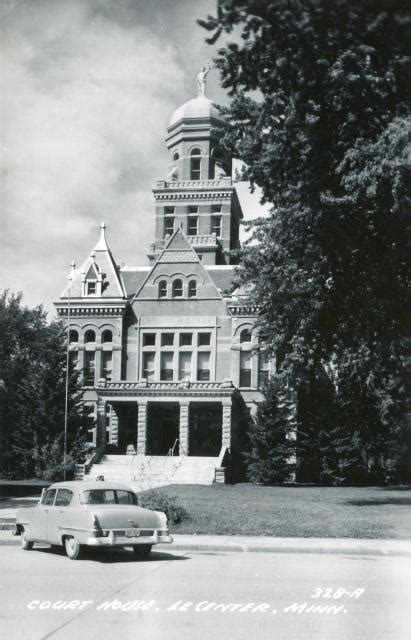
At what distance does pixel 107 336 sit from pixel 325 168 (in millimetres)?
32133

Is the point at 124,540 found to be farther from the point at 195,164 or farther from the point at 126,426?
the point at 195,164

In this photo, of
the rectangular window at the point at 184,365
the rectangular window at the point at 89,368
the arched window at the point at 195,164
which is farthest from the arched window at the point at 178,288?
the arched window at the point at 195,164

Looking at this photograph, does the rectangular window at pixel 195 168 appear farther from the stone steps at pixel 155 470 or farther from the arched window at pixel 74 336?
the stone steps at pixel 155 470

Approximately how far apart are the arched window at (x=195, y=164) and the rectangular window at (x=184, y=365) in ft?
54.3

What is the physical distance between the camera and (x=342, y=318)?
2355cm

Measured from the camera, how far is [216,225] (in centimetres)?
5800

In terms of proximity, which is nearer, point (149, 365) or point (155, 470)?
point (155, 470)

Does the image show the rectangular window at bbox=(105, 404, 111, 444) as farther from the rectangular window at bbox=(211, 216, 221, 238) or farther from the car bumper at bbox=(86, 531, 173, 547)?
the car bumper at bbox=(86, 531, 173, 547)

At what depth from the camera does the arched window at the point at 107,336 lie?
49.7m

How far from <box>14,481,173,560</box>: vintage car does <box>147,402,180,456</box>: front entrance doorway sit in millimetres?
32275

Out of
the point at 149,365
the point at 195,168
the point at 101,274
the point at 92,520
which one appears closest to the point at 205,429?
the point at 149,365

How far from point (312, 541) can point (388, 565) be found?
129 inches

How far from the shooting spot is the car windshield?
14.3m

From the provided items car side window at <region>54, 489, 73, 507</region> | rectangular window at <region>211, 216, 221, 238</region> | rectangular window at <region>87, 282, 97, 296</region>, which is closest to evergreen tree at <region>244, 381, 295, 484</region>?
rectangular window at <region>87, 282, 97, 296</region>
